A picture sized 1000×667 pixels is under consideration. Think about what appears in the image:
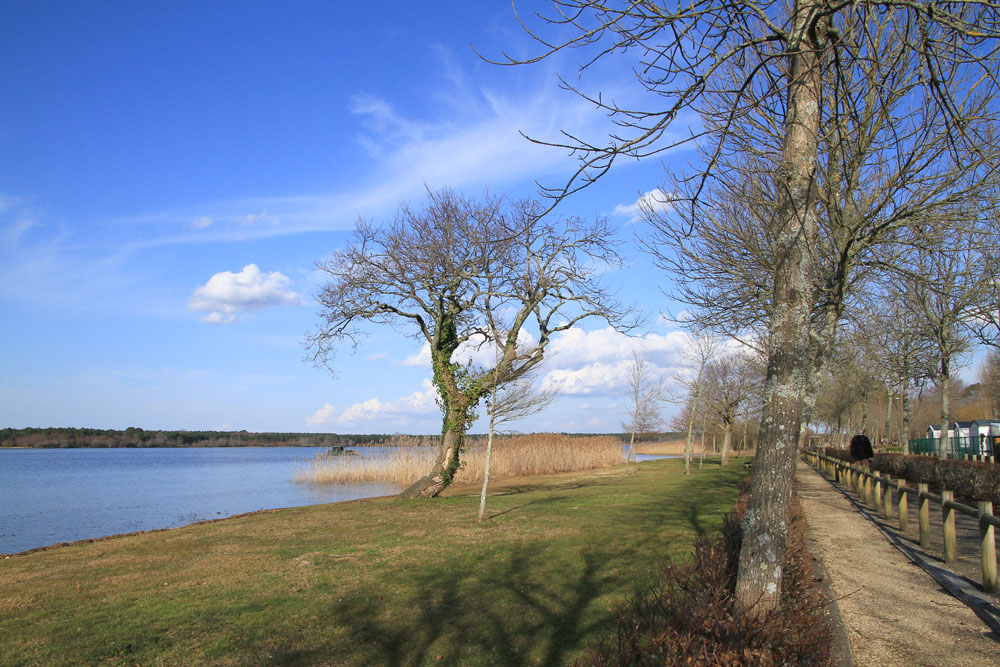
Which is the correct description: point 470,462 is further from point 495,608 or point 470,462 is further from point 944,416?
point 495,608

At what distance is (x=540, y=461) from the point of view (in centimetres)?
3559

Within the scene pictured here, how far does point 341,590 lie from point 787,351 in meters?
6.83

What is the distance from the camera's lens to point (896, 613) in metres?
6.51

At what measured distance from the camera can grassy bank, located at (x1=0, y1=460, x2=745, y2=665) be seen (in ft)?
20.9

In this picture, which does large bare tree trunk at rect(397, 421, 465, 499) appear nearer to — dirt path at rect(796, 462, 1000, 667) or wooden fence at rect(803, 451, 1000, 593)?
wooden fence at rect(803, 451, 1000, 593)

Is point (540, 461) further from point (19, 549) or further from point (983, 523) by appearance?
point (983, 523)

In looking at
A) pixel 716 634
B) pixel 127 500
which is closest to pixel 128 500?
pixel 127 500

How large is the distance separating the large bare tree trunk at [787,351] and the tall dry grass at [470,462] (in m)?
21.3

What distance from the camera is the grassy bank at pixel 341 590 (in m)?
6.36

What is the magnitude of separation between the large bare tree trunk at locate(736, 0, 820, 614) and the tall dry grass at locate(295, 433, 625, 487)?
21.3m

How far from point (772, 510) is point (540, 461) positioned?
3210 centimetres

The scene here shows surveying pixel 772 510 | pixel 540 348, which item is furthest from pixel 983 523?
pixel 540 348

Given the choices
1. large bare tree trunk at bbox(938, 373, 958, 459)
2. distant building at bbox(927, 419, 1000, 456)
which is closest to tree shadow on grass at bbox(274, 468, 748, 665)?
large bare tree trunk at bbox(938, 373, 958, 459)

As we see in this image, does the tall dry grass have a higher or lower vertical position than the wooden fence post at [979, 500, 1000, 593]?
lower
